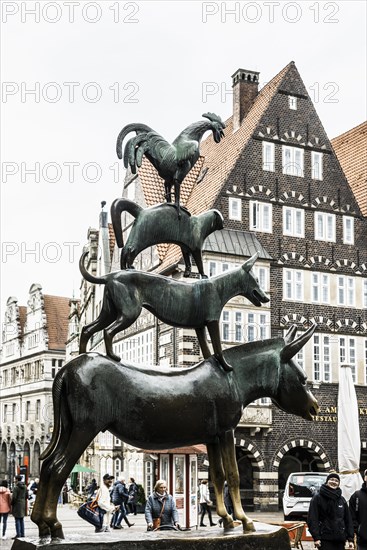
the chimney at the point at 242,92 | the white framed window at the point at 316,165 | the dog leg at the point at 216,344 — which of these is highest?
the chimney at the point at 242,92

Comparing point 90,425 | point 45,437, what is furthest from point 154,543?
point 45,437

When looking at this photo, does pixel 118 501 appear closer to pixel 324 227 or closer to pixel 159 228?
pixel 324 227

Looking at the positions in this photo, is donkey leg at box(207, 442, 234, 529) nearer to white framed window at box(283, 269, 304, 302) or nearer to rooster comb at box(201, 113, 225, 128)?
rooster comb at box(201, 113, 225, 128)

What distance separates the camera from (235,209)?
27.0 m

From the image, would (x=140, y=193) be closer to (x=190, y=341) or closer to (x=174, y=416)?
(x=190, y=341)

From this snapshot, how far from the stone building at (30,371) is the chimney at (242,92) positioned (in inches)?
1175

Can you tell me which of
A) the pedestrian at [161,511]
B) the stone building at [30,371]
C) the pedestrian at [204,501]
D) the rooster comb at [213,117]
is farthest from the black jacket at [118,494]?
the stone building at [30,371]

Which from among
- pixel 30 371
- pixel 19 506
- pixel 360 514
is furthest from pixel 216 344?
pixel 30 371

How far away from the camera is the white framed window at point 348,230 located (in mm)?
28922

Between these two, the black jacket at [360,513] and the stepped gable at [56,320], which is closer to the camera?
the black jacket at [360,513]

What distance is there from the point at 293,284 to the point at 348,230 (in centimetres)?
315

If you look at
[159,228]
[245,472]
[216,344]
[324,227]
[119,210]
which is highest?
[324,227]

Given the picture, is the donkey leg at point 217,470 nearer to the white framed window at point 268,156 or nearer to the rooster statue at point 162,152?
the rooster statue at point 162,152

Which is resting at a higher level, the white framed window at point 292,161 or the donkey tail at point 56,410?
the white framed window at point 292,161
